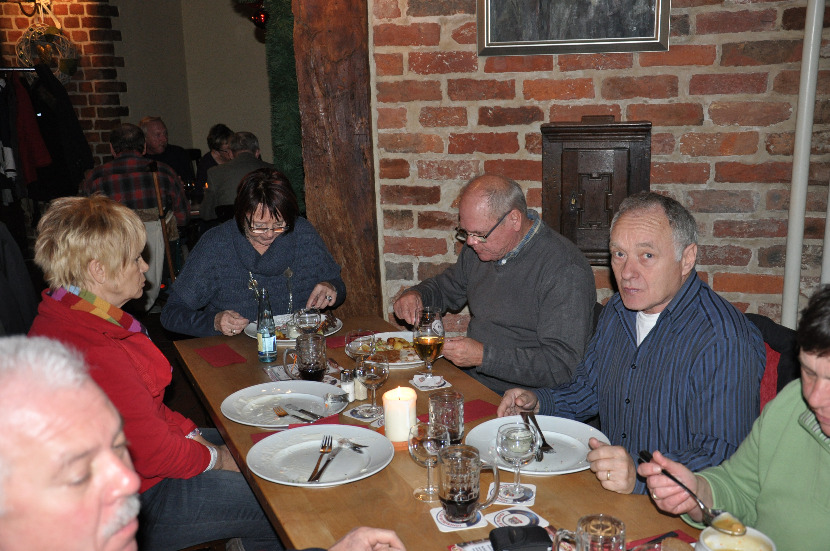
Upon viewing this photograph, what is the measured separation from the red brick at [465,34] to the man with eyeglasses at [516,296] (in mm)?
736

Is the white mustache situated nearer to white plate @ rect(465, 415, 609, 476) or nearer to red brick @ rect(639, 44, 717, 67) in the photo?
white plate @ rect(465, 415, 609, 476)

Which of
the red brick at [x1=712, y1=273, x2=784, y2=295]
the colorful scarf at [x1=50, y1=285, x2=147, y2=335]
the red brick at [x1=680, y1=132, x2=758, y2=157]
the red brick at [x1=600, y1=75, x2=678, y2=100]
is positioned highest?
the red brick at [x1=600, y1=75, x2=678, y2=100]

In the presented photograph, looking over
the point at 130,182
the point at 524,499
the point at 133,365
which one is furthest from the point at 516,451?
the point at 130,182

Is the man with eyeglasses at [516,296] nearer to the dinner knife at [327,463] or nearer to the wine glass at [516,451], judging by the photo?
the dinner knife at [327,463]

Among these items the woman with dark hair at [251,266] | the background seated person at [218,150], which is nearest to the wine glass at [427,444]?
the woman with dark hair at [251,266]

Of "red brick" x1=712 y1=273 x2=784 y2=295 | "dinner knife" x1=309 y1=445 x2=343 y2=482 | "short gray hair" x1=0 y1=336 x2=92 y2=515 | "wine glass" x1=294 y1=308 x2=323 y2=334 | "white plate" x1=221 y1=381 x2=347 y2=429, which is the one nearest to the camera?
"short gray hair" x1=0 y1=336 x2=92 y2=515

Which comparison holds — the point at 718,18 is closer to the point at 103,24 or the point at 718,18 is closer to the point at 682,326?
the point at 682,326

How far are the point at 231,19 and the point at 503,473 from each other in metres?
7.31

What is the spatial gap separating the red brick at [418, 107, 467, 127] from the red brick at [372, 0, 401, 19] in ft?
1.42

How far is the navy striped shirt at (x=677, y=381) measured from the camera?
181 centimetres

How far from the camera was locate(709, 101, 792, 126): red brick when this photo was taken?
2.87 m

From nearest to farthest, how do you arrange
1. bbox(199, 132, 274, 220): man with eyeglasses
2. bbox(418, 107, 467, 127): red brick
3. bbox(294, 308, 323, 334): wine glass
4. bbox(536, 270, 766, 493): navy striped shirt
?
bbox(536, 270, 766, 493): navy striped shirt < bbox(294, 308, 323, 334): wine glass < bbox(418, 107, 467, 127): red brick < bbox(199, 132, 274, 220): man with eyeglasses

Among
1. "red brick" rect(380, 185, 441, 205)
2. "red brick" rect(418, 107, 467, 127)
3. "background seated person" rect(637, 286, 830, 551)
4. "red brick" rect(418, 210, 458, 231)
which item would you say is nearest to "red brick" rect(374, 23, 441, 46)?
"red brick" rect(418, 107, 467, 127)

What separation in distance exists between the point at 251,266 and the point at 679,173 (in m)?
1.87
